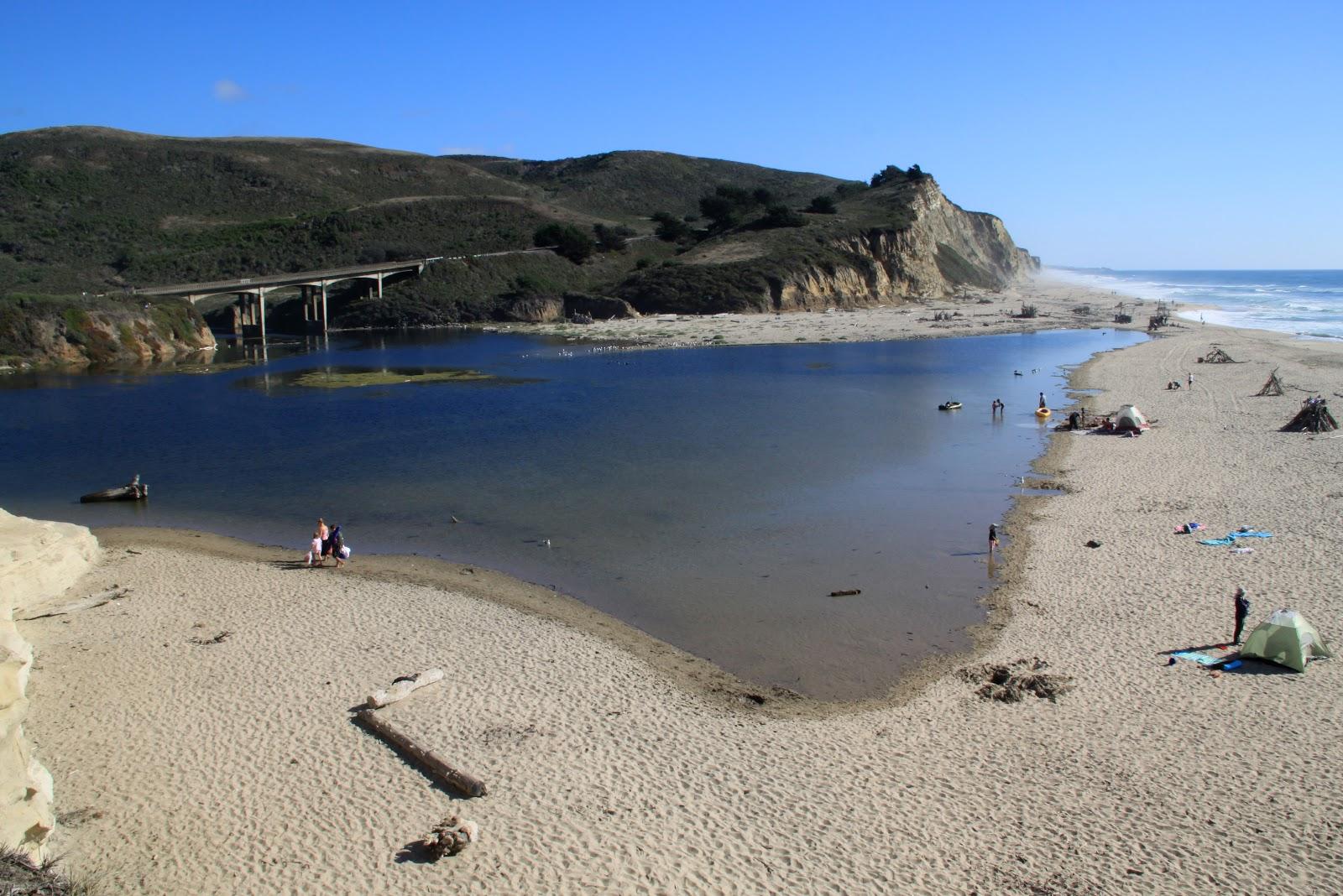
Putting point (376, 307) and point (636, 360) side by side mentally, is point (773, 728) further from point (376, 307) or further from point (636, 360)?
point (376, 307)

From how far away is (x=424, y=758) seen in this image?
39.2ft

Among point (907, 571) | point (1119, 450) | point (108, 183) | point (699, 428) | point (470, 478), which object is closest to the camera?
point (907, 571)

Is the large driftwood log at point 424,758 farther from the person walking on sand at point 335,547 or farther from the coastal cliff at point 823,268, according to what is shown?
the coastal cliff at point 823,268

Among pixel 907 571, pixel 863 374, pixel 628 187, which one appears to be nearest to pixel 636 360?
pixel 863 374

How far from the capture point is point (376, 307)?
3644 inches

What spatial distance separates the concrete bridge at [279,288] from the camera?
78500 mm

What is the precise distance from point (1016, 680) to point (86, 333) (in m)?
67.2

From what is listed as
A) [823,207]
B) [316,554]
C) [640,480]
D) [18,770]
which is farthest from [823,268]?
[18,770]

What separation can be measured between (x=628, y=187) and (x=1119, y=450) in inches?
5425

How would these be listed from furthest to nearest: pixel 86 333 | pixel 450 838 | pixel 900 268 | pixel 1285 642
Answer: pixel 900 268 → pixel 86 333 → pixel 1285 642 → pixel 450 838

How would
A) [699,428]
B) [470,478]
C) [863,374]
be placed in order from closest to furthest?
[470,478] → [699,428] → [863,374]

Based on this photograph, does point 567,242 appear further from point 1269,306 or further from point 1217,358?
point 1269,306

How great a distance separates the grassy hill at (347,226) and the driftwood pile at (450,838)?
82481 mm

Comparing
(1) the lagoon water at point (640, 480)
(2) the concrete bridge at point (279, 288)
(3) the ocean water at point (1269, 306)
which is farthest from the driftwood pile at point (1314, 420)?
(2) the concrete bridge at point (279, 288)
